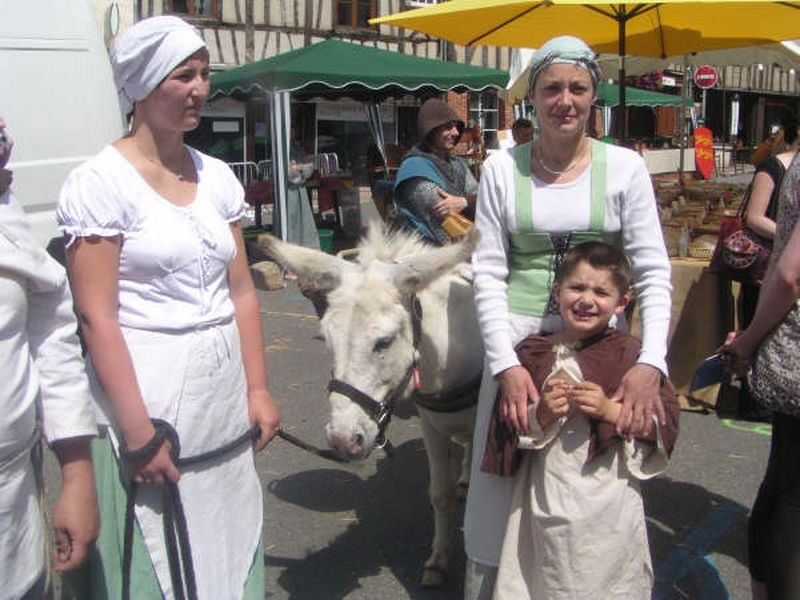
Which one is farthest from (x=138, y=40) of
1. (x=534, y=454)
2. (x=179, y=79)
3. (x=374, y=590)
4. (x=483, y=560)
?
(x=374, y=590)

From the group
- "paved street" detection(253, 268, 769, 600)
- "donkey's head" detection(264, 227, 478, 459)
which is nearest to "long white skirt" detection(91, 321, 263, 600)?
"donkey's head" detection(264, 227, 478, 459)

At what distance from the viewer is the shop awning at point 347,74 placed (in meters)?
11.0

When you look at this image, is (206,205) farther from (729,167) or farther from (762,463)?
(729,167)

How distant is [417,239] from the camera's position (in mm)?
A: 3377

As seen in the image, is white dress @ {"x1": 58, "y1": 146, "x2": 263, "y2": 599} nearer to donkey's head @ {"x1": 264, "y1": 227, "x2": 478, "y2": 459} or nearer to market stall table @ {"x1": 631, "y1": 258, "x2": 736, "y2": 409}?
donkey's head @ {"x1": 264, "y1": 227, "x2": 478, "y2": 459}

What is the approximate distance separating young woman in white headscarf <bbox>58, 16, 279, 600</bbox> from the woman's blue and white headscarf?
98 cm

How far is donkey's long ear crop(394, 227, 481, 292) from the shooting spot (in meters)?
2.88

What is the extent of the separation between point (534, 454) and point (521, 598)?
16.9 inches

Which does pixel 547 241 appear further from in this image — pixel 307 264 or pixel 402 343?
pixel 307 264

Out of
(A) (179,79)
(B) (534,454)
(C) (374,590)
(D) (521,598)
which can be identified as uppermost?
(A) (179,79)

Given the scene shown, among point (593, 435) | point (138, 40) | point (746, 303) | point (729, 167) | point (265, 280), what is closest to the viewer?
point (138, 40)

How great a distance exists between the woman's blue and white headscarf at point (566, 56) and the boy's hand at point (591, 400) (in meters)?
0.91

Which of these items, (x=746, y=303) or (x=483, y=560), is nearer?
(x=483, y=560)

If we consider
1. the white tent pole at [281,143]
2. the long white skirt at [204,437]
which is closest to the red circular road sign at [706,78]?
the white tent pole at [281,143]
